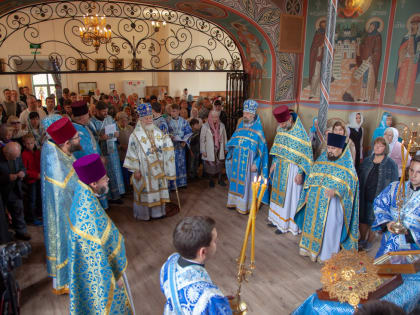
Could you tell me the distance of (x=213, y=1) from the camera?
5.70m

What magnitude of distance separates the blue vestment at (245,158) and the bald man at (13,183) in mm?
3302

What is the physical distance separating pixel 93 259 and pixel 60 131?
1393mm

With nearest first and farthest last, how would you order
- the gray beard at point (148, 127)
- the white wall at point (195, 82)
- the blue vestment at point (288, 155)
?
the blue vestment at point (288, 155)
the gray beard at point (148, 127)
the white wall at point (195, 82)

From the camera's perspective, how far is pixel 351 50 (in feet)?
23.0

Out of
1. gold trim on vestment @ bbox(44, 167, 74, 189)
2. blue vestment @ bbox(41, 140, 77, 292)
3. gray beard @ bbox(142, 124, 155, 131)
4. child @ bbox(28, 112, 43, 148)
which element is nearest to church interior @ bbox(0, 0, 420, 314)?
child @ bbox(28, 112, 43, 148)

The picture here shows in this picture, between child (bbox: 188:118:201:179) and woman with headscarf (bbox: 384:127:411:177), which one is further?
child (bbox: 188:118:201:179)

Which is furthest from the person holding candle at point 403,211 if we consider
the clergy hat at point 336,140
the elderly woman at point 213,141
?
the elderly woman at point 213,141

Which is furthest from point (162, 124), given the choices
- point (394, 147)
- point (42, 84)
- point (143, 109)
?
point (42, 84)

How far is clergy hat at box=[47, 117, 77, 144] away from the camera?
3.16m

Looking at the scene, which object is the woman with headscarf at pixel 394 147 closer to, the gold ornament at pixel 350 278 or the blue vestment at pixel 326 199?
the blue vestment at pixel 326 199

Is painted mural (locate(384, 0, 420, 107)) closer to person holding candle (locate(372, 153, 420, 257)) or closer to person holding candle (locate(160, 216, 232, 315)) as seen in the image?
person holding candle (locate(372, 153, 420, 257))

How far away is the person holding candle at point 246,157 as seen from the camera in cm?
541

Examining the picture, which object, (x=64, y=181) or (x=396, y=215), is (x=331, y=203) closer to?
(x=396, y=215)

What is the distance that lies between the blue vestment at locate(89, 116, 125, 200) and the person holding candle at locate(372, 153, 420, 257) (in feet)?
14.7
